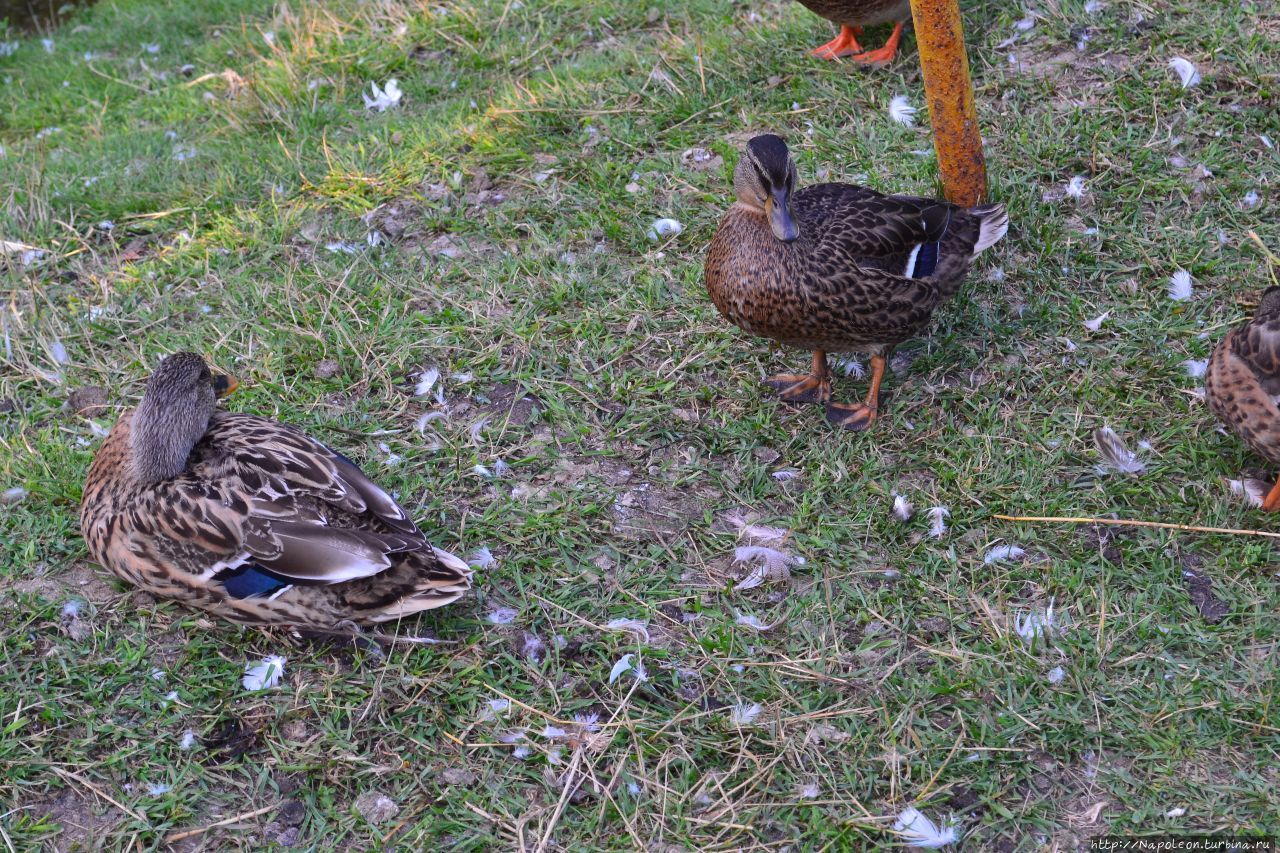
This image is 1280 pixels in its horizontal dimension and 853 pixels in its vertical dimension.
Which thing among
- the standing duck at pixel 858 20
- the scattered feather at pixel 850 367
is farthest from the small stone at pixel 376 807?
the standing duck at pixel 858 20

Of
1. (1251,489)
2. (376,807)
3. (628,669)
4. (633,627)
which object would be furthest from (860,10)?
(376,807)

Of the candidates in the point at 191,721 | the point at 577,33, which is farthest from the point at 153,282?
the point at 577,33

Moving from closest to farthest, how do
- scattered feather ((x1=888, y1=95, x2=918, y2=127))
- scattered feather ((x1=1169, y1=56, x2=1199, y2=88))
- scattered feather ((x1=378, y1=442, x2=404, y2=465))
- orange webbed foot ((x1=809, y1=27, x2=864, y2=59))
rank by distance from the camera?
scattered feather ((x1=378, y1=442, x2=404, y2=465)) < scattered feather ((x1=1169, y1=56, x2=1199, y2=88)) < scattered feather ((x1=888, y1=95, x2=918, y2=127)) < orange webbed foot ((x1=809, y1=27, x2=864, y2=59))

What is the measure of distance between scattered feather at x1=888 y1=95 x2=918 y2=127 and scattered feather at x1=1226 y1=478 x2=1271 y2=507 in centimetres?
231

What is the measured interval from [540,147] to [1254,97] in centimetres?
322

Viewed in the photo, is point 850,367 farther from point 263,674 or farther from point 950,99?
point 263,674

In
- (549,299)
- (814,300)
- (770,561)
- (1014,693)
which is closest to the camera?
(1014,693)

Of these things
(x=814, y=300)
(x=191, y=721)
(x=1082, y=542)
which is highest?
(x=814, y=300)

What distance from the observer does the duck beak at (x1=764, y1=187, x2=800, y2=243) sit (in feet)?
12.3

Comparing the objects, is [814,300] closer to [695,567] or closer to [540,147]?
[695,567]

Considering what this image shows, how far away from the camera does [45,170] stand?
561 cm

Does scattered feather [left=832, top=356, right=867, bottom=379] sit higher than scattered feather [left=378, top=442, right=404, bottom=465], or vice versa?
scattered feather [left=378, top=442, right=404, bottom=465]

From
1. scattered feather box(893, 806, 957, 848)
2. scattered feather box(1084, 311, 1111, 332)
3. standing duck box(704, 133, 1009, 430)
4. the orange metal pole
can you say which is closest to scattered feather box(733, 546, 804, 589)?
standing duck box(704, 133, 1009, 430)

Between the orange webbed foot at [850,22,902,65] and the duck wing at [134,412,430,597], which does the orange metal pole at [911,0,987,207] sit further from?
the duck wing at [134,412,430,597]
